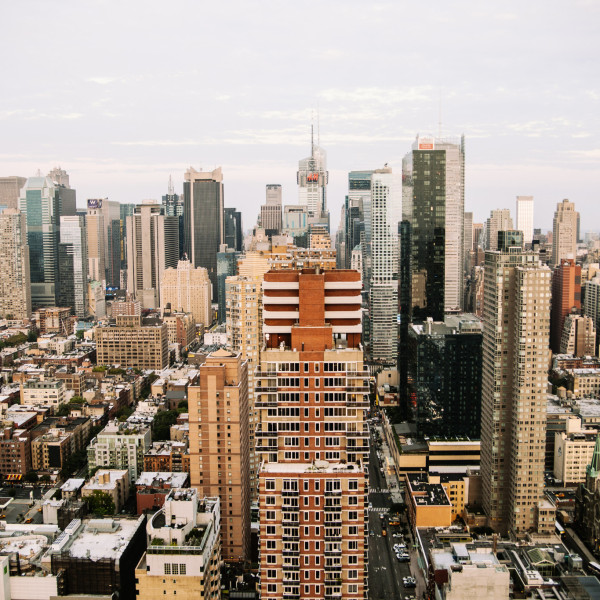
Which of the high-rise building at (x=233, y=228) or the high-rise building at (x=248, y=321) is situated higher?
the high-rise building at (x=233, y=228)

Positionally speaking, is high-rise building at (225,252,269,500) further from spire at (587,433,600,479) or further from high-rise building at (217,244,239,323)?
high-rise building at (217,244,239,323)

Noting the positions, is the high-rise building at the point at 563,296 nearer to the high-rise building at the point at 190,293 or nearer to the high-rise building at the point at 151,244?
the high-rise building at the point at 190,293

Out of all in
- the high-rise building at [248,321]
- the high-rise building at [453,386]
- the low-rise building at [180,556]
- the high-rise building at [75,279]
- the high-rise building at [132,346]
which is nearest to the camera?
the low-rise building at [180,556]

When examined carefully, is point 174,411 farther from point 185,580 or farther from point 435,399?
point 185,580

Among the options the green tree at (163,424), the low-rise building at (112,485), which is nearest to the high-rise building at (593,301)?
the green tree at (163,424)

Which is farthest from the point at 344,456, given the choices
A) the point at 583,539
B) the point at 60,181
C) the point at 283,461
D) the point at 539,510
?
the point at 60,181

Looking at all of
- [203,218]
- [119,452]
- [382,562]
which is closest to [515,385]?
[382,562]
